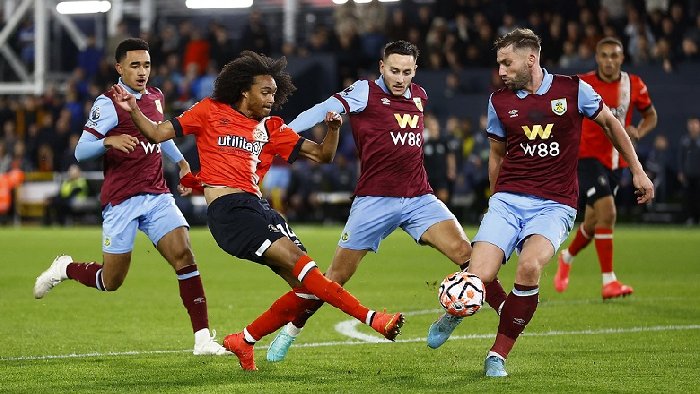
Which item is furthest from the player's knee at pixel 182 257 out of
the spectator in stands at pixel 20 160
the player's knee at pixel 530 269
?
the spectator in stands at pixel 20 160

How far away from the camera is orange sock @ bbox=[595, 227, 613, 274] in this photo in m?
12.8

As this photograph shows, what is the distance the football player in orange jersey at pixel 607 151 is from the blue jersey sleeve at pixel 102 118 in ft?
17.4

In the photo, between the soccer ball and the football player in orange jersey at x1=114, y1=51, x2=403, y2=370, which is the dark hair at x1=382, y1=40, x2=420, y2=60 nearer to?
the football player in orange jersey at x1=114, y1=51, x2=403, y2=370

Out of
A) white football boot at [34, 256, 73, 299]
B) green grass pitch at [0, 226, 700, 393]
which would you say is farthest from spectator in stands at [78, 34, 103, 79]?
white football boot at [34, 256, 73, 299]

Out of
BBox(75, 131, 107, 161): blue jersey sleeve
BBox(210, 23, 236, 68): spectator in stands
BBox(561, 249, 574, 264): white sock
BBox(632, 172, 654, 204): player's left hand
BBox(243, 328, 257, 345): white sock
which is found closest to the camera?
BBox(632, 172, 654, 204): player's left hand

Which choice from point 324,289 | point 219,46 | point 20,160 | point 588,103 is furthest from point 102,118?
point 20,160

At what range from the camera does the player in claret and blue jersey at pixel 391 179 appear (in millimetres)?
9297

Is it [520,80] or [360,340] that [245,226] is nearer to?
[520,80]

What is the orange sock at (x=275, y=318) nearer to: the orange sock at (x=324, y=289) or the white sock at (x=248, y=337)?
the white sock at (x=248, y=337)

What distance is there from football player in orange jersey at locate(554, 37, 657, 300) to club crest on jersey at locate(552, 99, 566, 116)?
14.9ft

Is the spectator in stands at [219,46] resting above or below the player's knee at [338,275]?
below

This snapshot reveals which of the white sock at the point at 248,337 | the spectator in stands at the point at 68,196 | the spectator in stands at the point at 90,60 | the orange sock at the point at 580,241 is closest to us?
the white sock at the point at 248,337

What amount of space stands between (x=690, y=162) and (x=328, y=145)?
17740mm

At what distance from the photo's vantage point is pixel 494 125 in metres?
8.53
